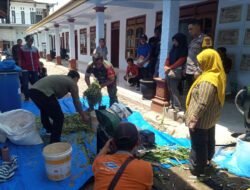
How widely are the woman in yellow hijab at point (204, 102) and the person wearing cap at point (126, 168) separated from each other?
102 cm

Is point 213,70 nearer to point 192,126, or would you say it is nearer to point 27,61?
point 192,126

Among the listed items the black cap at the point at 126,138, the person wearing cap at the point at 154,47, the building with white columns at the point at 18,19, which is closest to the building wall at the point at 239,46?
the person wearing cap at the point at 154,47

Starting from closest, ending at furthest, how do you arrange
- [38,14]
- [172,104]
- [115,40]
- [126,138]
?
[126,138]
[172,104]
[115,40]
[38,14]

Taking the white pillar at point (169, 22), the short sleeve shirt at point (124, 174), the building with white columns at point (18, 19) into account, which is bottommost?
the short sleeve shirt at point (124, 174)

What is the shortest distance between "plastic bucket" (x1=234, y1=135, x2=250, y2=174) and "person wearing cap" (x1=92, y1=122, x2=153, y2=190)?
1804 millimetres

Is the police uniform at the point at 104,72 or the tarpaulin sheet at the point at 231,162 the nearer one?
the tarpaulin sheet at the point at 231,162

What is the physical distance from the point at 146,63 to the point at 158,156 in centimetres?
424

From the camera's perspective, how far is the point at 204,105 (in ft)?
7.14

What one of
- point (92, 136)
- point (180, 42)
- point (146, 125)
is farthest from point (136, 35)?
point (92, 136)

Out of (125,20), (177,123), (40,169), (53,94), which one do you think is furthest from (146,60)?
(125,20)

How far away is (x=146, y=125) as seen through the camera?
4.18 meters

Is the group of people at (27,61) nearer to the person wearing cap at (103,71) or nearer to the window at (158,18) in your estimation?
the person wearing cap at (103,71)

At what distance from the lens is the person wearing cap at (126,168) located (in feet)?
4.52

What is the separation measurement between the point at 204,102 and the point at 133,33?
8655mm
